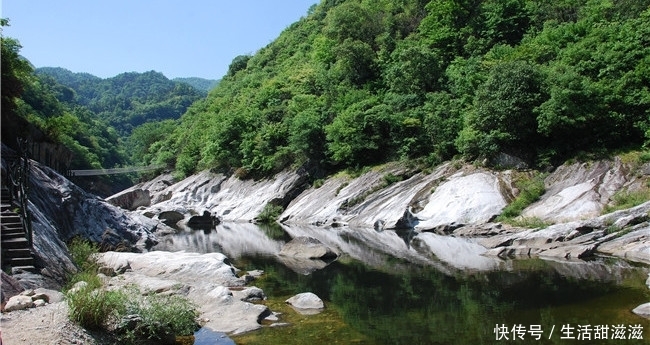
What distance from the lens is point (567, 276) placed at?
18.9 m

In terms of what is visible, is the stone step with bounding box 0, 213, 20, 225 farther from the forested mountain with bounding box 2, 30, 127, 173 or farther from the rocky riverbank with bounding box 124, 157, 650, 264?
the rocky riverbank with bounding box 124, 157, 650, 264

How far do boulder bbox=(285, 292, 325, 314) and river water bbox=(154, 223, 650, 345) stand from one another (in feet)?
1.04

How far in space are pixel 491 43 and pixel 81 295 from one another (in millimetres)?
60286

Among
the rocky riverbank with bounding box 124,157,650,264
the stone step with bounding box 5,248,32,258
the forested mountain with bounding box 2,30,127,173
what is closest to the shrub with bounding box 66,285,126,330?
the stone step with bounding box 5,248,32,258

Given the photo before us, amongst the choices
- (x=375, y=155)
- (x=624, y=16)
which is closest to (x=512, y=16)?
(x=624, y=16)

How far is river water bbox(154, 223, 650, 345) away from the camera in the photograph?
12.5 m

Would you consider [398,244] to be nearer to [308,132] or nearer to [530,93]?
[530,93]

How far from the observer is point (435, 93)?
180ft

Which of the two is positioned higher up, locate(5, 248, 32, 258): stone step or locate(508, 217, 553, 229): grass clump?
locate(5, 248, 32, 258): stone step

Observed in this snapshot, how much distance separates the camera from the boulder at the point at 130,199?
219 feet

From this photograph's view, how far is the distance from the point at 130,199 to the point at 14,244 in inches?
2192

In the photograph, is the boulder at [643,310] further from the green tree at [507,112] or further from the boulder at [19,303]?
the green tree at [507,112]

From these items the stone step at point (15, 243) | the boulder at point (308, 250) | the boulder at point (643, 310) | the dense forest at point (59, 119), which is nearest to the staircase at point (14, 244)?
the stone step at point (15, 243)

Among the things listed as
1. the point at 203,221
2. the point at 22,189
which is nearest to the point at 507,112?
the point at 203,221
